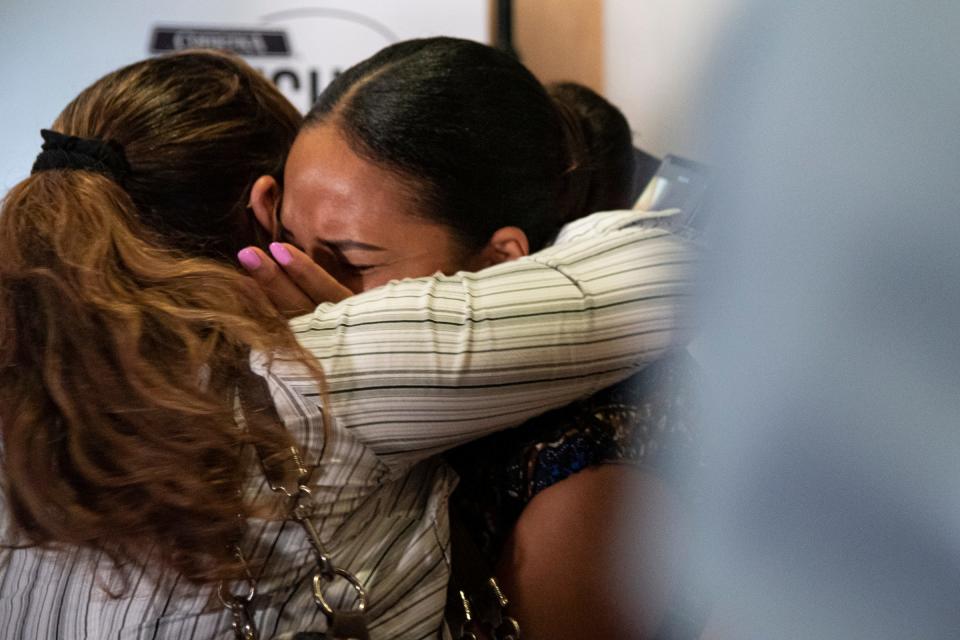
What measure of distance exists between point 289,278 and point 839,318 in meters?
0.64

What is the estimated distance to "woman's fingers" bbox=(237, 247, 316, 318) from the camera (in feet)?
2.47

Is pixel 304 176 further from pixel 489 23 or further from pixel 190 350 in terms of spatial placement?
pixel 489 23

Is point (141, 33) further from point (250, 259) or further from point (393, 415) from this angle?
point (393, 415)

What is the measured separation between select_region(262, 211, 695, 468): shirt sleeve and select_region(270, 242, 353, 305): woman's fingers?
0.11 metres

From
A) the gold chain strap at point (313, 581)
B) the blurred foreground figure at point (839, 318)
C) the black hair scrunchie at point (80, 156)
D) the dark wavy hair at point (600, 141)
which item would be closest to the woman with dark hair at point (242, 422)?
the gold chain strap at point (313, 581)

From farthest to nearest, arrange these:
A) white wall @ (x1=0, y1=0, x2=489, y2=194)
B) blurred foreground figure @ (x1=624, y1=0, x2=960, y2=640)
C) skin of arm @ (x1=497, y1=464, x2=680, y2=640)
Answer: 1. white wall @ (x1=0, y1=0, x2=489, y2=194)
2. skin of arm @ (x1=497, y1=464, x2=680, y2=640)
3. blurred foreground figure @ (x1=624, y1=0, x2=960, y2=640)

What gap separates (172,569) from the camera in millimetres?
598

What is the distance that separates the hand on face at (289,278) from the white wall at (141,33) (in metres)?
1.07

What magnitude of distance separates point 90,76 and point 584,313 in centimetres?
168

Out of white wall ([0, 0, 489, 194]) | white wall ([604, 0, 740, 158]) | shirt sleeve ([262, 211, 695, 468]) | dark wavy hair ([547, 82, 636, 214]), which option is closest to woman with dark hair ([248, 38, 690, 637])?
shirt sleeve ([262, 211, 695, 468])

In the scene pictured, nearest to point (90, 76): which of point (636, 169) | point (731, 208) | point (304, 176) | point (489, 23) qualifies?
point (489, 23)

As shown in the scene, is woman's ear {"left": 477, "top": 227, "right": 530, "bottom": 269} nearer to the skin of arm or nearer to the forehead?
the forehead

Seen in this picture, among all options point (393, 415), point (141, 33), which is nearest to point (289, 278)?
point (393, 415)

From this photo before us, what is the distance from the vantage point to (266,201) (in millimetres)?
886
